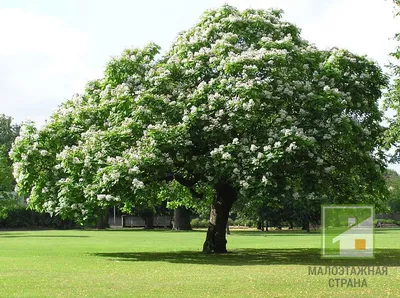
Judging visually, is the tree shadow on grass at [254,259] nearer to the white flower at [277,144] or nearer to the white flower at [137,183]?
the white flower at [137,183]

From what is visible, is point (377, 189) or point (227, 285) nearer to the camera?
point (227, 285)

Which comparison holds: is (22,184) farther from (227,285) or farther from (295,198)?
(227,285)

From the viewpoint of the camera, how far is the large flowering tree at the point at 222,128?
26.0 meters

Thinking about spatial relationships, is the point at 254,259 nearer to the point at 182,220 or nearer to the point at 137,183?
the point at 137,183

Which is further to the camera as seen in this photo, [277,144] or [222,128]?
[222,128]

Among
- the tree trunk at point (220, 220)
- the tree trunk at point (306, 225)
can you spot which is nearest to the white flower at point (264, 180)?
the tree trunk at point (220, 220)

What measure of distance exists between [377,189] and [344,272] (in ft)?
33.3

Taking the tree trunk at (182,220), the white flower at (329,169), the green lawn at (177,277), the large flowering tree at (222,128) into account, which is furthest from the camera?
the tree trunk at (182,220)

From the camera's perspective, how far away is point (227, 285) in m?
17.7

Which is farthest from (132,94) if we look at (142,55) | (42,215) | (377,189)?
(42,215)

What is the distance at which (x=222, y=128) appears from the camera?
26422mm

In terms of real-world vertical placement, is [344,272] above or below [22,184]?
below

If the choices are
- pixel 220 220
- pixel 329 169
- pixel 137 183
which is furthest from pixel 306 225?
pixel 137 183

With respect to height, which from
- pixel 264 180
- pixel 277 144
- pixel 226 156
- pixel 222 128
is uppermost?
pixel 222 128
